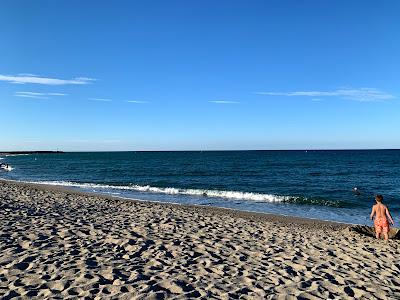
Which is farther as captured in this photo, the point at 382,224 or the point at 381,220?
the point at 381,220

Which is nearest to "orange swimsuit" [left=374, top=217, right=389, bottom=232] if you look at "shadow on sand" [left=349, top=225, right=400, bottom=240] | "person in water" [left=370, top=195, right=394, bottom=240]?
"person in water" [left=370, top=195, right=394, bottom=240]

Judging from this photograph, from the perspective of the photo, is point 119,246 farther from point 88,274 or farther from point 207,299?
point 207,299

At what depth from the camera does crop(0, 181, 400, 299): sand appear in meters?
6.18

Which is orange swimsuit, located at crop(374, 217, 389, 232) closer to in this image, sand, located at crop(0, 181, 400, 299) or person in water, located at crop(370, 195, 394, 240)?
person in water, located at crop(370, 195, 394, 240)

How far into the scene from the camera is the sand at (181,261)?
618 cm

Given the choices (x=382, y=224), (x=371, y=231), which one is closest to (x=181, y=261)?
(x=382, y=224)

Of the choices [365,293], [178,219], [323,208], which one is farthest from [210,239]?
[323,208]

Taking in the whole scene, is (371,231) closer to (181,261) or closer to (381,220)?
(381,220)

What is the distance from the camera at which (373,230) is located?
12641mm

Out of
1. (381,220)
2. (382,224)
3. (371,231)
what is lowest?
(371,231)

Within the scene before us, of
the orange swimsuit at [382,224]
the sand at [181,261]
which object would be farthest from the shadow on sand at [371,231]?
the orange swimsuit at [382,224]

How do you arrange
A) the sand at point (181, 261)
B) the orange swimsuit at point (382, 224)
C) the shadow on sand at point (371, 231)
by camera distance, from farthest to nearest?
the shadow on sand at point (371, 231) → the orange swimsuit at point (382, 224) → the sand at point (181, 261)

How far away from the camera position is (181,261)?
773 centimetres

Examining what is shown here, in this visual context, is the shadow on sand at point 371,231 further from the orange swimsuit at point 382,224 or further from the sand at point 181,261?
the orange swimsuit at point 382,224
